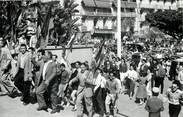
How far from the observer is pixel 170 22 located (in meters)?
49.0

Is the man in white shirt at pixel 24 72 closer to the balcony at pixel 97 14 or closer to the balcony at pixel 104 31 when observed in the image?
the balcony at pixel 97 14

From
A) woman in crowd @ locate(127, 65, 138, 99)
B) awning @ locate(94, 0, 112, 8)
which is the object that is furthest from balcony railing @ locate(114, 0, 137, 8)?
woman in crowd @ locate(127, 65, 138, 99)

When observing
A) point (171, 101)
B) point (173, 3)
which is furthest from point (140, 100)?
point (173, 3)

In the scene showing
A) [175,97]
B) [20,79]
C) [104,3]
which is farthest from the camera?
[104,3]

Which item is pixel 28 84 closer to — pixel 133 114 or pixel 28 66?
pixel 28 66

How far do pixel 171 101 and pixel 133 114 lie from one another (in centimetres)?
221

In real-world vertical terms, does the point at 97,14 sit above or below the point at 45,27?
above

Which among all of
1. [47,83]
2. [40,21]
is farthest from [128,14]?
[47,83]

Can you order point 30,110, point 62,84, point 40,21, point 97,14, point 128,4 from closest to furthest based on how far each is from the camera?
point 30,110
point 62,84
point 40,21
point 97,14
point 128,4

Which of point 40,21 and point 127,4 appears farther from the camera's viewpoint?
point 127,4

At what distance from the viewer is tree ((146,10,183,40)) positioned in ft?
158

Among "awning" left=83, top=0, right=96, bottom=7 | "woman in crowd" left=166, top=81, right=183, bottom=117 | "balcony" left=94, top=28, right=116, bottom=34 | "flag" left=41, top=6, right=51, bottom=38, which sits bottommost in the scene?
"woman in crowd" left=166, top=81, right=183, bottom=117

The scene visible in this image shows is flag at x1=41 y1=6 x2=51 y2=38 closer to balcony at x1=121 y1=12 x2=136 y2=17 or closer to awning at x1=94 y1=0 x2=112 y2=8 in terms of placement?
awning at x1=94 y1=0 x2=112 y2=8

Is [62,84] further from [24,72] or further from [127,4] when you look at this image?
Answer: [127,4]
